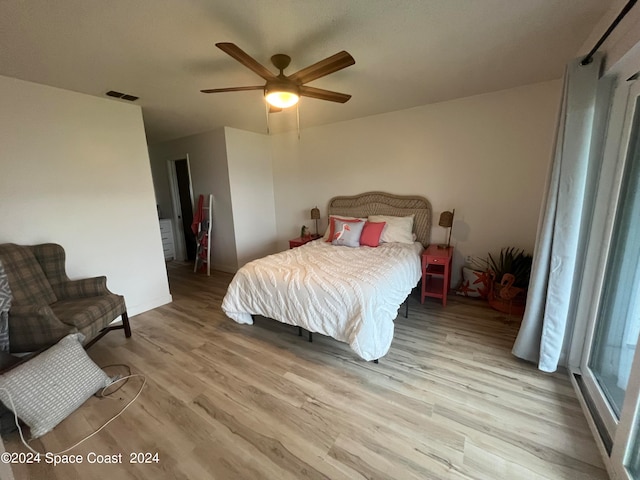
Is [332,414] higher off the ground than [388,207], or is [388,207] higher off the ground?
[388,207]

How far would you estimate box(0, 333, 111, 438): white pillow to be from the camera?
1520 mm

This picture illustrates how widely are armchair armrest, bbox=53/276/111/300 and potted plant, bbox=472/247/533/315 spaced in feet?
13.2

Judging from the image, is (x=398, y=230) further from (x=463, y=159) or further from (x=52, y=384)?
(x=52, y=384)

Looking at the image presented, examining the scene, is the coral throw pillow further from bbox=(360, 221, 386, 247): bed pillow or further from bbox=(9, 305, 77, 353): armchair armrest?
bbox=(9, 305, 77, 353): armchair armrest

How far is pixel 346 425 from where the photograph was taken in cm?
157

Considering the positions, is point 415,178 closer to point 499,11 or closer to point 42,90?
point 499,11

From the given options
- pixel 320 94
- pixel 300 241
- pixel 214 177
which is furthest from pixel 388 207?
pixel 214 177

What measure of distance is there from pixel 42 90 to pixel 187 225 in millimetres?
3083

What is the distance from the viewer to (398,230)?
11.0ft

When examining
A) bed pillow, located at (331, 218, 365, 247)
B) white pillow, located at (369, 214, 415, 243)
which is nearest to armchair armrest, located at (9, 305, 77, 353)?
bed pillow, located at (331, 218, 365, 247)

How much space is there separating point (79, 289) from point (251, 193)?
261 centimetres

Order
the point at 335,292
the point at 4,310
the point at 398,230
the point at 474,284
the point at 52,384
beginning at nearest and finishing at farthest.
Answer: the point at 52,384, the point at 4,310, the point at 335,292, the point at 474,284, the point at 398,230

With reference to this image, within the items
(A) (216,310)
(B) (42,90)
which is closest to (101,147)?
(B) (42,90)

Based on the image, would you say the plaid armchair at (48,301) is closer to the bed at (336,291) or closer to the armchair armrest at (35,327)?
the armchair armrest at (35,327)
